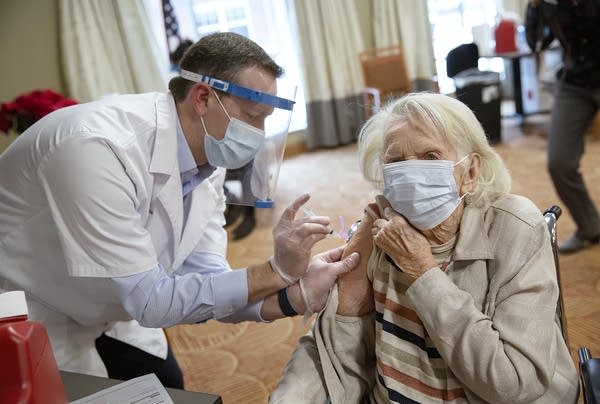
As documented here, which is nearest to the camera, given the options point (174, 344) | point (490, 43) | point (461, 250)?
point (461, 250)

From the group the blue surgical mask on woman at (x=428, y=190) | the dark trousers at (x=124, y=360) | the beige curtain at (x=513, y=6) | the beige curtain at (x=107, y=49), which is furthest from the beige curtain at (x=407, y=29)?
the blue surgical mask on woman at (x=428, y=190)

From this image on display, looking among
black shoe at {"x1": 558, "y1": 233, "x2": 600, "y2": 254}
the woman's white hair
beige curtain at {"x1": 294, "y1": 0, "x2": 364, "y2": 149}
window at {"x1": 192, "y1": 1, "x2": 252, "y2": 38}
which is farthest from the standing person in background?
window at {"x1": 192, "y1": 1, "x2": 252, "y2": 38}

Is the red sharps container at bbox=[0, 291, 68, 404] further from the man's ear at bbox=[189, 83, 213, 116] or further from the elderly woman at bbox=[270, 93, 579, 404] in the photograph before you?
the man's ear at bbox=[189, 83, 213, 116]

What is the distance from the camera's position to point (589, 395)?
1.06 meters

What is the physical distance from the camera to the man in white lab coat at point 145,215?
132 centimetres

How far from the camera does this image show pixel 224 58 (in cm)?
152

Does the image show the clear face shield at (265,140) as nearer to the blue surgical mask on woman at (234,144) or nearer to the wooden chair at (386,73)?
the blue surgical mask on woman at (234,144)

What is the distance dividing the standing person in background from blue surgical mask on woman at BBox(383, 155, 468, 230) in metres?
1.94

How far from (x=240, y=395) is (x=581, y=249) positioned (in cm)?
207

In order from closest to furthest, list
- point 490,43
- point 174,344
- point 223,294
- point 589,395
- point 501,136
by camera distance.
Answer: point 589,395 → point 223,294 → point 174,344 → point 501,136 → point 490,43

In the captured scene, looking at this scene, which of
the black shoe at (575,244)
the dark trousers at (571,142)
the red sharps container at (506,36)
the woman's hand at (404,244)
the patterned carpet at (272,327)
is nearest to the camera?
the woman's hand at (404,244)

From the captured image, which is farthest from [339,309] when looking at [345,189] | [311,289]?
[345,189]

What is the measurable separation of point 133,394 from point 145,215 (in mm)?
520

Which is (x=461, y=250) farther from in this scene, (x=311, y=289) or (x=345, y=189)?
(x=345, y=189)
